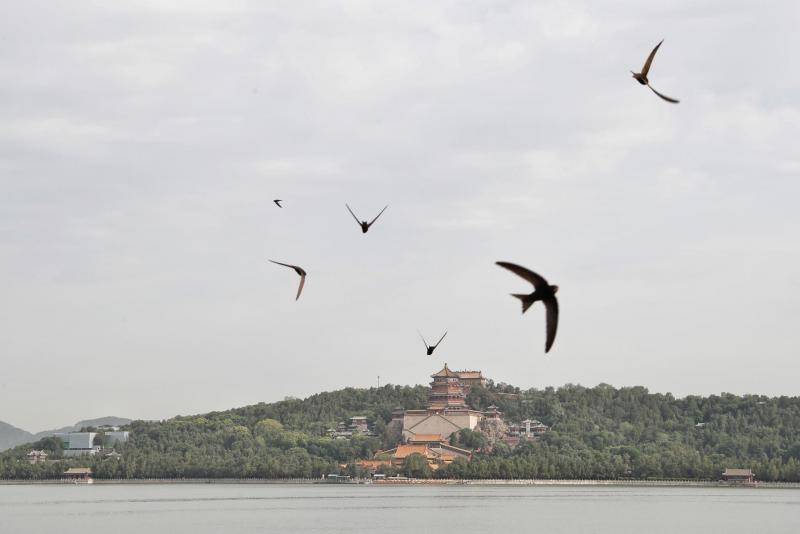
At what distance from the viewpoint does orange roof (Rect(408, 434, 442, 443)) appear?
167750 millimetres

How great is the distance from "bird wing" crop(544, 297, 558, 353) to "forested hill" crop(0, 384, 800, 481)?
Result: 136547 millimetres

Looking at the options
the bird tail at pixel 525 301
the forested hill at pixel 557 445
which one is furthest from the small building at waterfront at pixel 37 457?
the bird tail at pixel 525 301

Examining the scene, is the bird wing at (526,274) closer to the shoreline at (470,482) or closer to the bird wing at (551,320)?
the bird wing at (551,320)

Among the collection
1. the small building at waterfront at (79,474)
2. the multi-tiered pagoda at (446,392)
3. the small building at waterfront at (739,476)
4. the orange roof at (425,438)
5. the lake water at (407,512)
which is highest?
the multi-tiered pagoda at (446,392)

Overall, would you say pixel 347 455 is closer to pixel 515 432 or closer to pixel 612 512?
pixel 515 432

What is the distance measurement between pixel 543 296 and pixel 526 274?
488 millimetres

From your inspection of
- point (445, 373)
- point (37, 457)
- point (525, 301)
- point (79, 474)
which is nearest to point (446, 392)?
point (445, 373)

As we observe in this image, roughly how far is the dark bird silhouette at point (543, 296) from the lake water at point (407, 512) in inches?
2496

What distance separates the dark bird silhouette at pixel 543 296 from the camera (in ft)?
31.7

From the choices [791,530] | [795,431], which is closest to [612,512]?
[791,530]

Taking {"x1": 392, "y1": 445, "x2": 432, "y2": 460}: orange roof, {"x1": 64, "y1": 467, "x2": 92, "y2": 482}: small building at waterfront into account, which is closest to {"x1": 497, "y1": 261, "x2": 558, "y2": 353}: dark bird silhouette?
{"x1": 392, "y1": 445, "x2": 432, "y2": 460}: orange roof

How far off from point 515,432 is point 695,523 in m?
99.6

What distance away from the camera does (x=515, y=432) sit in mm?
179875

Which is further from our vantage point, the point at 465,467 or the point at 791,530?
the point at 465,467
